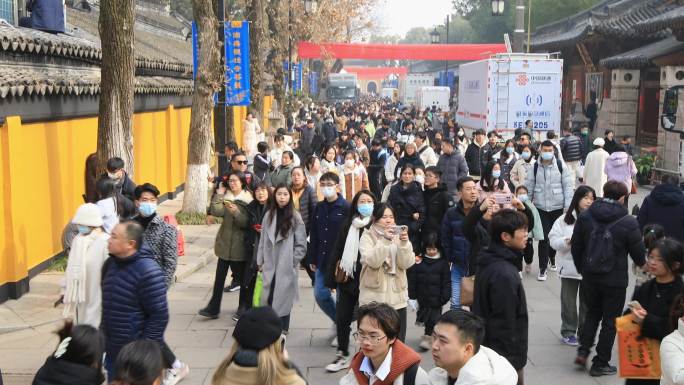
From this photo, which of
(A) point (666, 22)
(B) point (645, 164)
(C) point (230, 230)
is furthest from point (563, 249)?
(B) point (645, 164)

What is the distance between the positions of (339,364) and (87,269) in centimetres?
249

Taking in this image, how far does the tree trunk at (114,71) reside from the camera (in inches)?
477

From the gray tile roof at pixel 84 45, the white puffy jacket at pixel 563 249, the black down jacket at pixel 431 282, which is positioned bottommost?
the black down jacket at pixel 431 282

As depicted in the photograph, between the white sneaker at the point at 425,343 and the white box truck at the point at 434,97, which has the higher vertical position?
the white box truck at the point at 434,97

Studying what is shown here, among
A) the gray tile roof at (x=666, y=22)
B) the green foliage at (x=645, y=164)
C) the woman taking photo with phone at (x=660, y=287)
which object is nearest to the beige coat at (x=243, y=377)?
the woman taking photo with phone at (x=660, y=287)

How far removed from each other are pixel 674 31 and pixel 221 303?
674 inches

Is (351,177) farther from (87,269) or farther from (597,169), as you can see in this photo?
(87,269)

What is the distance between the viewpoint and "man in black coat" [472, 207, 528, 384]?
5.76 metres

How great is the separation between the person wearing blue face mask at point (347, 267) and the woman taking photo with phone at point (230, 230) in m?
1.68

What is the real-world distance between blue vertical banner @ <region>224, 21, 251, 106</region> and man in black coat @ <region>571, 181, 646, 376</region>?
10.5m

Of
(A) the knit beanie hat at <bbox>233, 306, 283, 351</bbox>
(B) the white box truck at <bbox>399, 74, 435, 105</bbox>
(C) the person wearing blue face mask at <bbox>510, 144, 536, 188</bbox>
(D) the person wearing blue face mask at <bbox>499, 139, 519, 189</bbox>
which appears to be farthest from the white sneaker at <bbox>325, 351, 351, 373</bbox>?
(B) the white box truck at <bbox>399, 74, 435, 105</bbox>

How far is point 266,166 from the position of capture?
51.0 feet

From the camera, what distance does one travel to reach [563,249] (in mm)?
8602

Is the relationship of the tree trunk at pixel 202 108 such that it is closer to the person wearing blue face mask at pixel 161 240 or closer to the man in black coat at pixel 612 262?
the person wearing blue face mask at pixel 161 240
